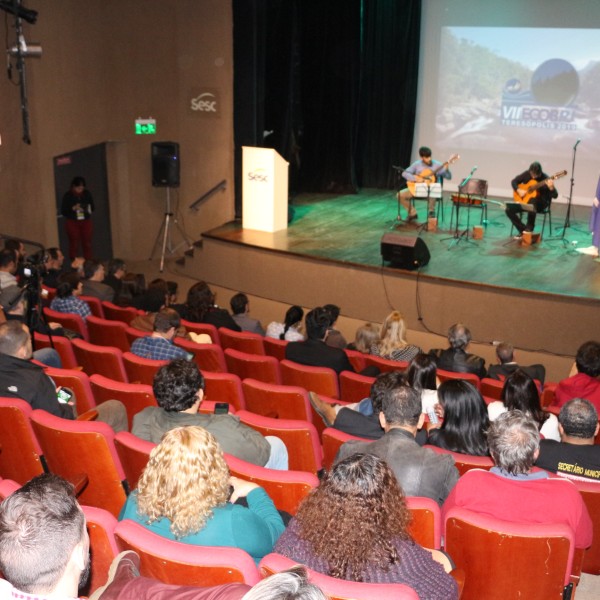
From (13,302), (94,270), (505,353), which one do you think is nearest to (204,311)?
(94,270)

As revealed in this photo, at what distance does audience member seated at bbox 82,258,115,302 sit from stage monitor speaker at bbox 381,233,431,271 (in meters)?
3.19

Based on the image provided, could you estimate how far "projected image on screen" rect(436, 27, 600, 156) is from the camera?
11.6 meters

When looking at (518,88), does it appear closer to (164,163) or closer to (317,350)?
(164,163)

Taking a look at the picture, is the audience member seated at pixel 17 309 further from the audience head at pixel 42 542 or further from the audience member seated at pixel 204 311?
the audience head at pixel 42 542

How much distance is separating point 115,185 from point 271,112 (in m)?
2.61

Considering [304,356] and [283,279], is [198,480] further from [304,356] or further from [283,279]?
[283,279]

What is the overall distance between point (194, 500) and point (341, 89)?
11800 mm

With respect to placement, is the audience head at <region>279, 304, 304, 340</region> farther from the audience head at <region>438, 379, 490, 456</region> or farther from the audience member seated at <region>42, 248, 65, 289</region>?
the audience head at <region>438, 379, 490, 456</region>

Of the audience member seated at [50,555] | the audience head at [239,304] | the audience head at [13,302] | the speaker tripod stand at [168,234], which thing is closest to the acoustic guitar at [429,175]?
the speaker tripod stand at [168,234]

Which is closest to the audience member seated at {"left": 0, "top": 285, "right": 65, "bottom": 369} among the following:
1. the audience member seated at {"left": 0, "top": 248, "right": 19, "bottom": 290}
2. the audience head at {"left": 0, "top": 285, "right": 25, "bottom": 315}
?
the audience head at {"left": 0, "top": 285, "right": 25, "bottom": 315}

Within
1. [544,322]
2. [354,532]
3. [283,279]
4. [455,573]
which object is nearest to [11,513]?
[354,532]

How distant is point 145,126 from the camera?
1117 cm

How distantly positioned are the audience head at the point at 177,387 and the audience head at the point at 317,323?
2169 millimetres

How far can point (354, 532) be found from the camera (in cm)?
224
